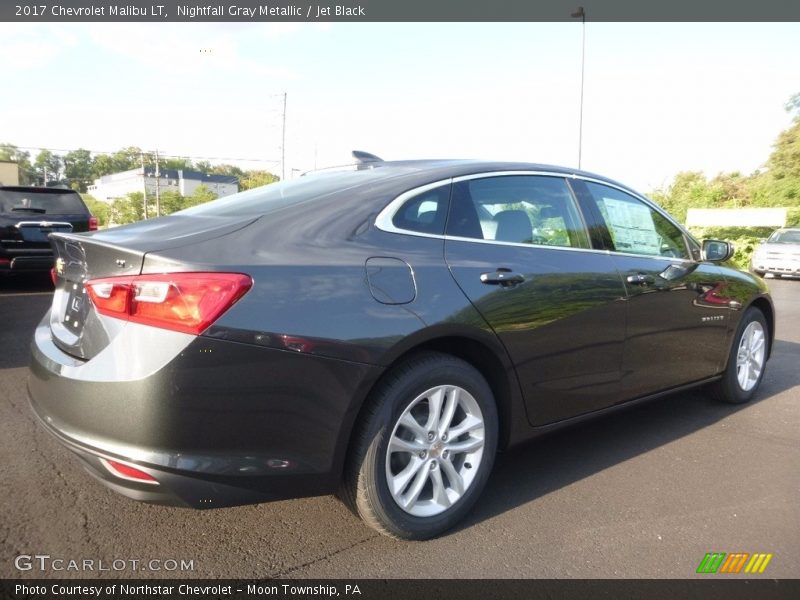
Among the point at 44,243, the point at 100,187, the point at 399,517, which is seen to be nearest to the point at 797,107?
the point at 44,243

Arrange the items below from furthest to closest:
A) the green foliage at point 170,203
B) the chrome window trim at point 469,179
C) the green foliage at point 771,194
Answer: the green foliage at point 170,203, the green foliage at point 771,194, the chrome window trim at point 469,179

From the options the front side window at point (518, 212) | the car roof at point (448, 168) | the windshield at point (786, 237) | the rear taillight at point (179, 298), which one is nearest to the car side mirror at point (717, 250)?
the car roof at point (448, 168)

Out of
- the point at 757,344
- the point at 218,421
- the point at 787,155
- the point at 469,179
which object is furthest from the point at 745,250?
the point at 218,421

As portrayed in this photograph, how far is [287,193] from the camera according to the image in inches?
120

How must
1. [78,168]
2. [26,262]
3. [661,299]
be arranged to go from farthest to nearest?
[78,168], [26,262], [661,299]

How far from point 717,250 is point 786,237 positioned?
1515cm

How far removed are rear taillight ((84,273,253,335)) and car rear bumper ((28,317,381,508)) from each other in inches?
3.8

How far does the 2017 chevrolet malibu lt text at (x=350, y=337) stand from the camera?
2150 millimetres

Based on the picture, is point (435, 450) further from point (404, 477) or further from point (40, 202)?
point (40, 202)

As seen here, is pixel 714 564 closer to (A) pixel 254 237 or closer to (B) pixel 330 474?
(B) pixel 330 474

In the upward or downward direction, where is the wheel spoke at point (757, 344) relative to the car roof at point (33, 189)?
downward

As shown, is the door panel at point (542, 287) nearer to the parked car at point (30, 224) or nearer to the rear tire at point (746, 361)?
the rear tire at point (746, 361)

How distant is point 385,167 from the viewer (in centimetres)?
331

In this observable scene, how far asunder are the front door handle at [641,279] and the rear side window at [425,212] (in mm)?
1250
